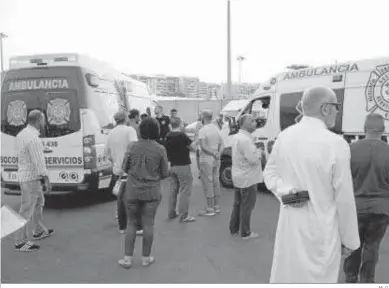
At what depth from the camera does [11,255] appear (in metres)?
4.91

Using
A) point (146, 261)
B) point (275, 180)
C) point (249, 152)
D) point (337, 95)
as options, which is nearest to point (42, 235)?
point (146, 261)

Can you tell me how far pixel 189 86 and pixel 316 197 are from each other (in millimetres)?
71454

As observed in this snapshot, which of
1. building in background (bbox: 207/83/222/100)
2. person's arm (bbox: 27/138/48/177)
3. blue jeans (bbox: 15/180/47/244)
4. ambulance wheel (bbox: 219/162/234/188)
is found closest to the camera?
person's arm (bbox: 27/138/48/177)

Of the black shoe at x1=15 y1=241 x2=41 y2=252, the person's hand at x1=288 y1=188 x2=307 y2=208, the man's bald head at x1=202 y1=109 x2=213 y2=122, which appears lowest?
the black shoe at x1=15 y1=241 x2=41 y2=252

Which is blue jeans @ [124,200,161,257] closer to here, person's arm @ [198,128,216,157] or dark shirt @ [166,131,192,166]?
dark shirt @ [166,131,192,166]

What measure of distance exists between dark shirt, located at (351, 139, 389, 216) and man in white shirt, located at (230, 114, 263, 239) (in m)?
1.77

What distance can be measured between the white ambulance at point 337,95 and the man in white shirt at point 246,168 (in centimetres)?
110

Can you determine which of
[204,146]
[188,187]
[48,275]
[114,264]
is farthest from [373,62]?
[48,275]

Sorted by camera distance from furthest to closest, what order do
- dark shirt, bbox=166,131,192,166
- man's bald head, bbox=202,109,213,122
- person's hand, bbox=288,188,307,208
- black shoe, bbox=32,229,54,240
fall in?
1. man's bald head, bbox=202,109,213,122
2. dark shirt, bbox=166,131,192,166
3. black shoe, bbox=32,229,54,240
4. person's hand, bbox=288,188,307,208

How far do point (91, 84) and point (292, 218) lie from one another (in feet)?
19.2

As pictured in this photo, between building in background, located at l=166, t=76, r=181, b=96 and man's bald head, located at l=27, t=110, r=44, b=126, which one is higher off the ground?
building in background, located at l=166, t=76, r=181, b=96

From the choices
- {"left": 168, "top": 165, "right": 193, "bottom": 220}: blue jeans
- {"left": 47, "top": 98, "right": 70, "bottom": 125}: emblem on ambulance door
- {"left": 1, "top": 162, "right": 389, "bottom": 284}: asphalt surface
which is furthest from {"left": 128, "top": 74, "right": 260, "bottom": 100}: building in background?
{"left": 1, "top": 162, "right": 389, "bottom": 284}: asphalt surface

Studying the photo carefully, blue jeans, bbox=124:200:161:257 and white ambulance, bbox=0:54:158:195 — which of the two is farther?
white ambulance, bbox=0:54:158:195

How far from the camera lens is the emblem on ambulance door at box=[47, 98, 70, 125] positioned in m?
7.28
